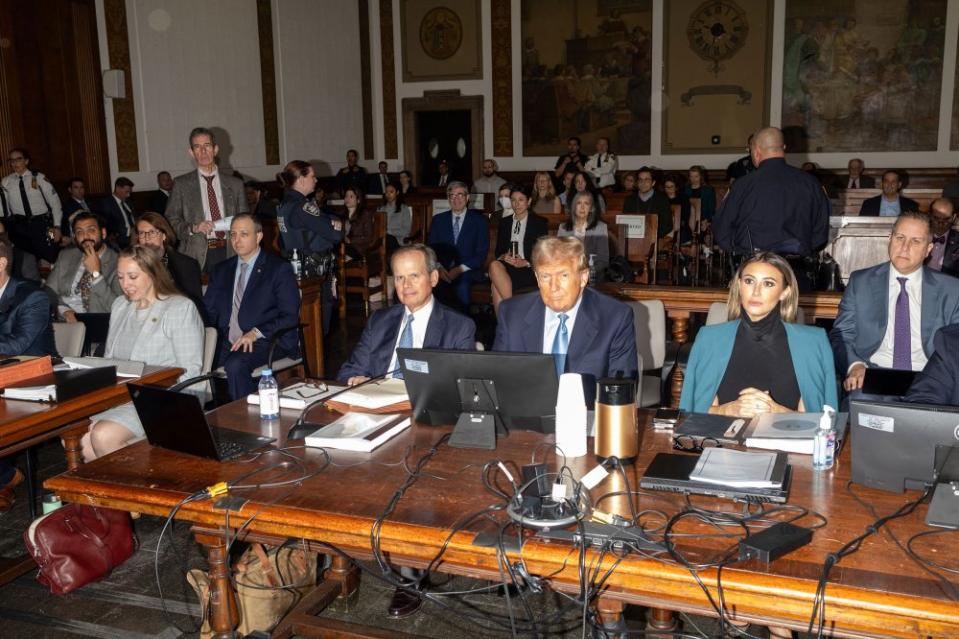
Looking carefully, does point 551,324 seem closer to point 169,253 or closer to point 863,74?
point 169,253

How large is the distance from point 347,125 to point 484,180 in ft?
8.86

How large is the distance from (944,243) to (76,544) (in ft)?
18.9

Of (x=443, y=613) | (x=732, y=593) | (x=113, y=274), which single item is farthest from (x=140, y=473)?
(x=113, y=274)

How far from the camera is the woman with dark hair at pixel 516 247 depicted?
23.2 feet

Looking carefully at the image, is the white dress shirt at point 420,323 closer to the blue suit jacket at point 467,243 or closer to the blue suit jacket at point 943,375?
the blue suit jacket at point 943,375

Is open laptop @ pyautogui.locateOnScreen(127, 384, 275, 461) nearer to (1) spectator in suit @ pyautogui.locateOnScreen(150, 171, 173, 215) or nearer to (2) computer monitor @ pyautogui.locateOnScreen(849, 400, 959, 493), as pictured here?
(2) computer monitor @ pyautogui.locateOnScreen(849, 400, 959, 493)

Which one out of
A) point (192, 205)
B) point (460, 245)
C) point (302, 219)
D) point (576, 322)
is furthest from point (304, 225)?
point (576, 322)

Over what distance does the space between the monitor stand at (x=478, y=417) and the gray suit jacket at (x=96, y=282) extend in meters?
3.43

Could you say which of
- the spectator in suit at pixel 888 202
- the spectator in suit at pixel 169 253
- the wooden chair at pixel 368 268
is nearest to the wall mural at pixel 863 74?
the spectator in suit at pixel 888 202

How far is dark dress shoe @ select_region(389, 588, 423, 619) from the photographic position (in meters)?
3.06

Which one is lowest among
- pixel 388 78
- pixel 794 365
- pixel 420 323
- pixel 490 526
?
pixel 490 526

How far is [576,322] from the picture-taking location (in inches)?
129

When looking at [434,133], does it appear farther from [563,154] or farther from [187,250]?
[187,250]

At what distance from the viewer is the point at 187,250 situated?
251 inches
